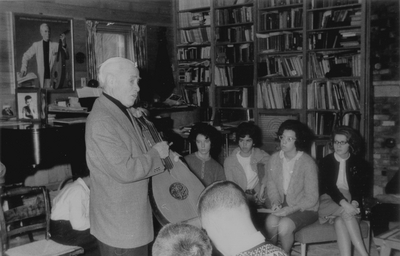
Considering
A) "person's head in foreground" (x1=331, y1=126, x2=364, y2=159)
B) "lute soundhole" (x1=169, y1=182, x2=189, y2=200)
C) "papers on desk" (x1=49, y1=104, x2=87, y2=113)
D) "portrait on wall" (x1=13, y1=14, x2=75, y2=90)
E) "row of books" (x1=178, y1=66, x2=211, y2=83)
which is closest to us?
"lute soundhole" (x1=169, y1=182, x2=189, y2=200)

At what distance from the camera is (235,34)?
6.35 metres

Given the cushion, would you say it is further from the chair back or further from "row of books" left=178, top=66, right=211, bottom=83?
"row of books" left=178, top=66, right=211, bottom=83

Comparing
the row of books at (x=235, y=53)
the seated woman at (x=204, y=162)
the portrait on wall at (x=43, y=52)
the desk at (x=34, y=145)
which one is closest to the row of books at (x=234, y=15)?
the row of books at (x=235, y=53)

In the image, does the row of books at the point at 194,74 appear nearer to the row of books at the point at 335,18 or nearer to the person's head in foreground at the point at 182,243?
the row of books at the point at 335,18

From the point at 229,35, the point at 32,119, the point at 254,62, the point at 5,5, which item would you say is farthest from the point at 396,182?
the point at 5,5

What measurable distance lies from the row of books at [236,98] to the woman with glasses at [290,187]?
9.47 ft

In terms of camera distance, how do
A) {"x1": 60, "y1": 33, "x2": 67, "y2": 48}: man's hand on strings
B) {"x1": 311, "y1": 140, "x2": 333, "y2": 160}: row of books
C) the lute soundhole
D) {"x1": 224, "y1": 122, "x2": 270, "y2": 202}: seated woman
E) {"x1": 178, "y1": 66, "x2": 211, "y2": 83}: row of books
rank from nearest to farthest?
the lute soundhole
{"x1": 224, "y1": 122, "x2": 270, "y2": 202}: seated woman
{"x1": 311, "y1": 140, "x2": 333, "y2": 160}: row of books
{"x1": 60, "y1": 33, "x2": 67, "y2": 48}: man's hand on strings
{"x1": 178, "y1": 66, "x2": 211, "y2": 83}: row of books

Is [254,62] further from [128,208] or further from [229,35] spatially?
[128,208]

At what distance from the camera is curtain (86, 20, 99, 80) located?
19.2ft

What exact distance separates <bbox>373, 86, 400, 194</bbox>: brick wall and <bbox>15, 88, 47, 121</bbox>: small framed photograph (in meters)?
3.69

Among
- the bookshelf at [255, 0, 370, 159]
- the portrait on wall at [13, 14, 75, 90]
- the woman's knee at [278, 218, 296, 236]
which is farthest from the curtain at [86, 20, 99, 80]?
the woman's knee at [278, 218, 296, 236]

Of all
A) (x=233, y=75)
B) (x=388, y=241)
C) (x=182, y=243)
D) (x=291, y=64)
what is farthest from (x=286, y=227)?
(x=233, y=75)

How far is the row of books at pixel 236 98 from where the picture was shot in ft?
20.9

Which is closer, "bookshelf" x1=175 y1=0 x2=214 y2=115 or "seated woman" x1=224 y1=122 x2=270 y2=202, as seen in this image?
"seated woman" x1=224 y1=122 x2=270 y2=202
